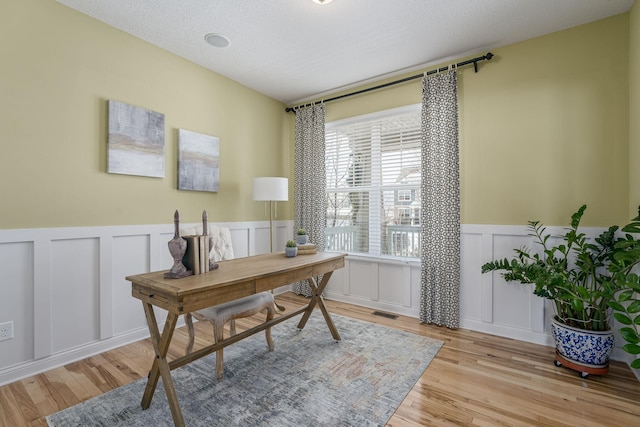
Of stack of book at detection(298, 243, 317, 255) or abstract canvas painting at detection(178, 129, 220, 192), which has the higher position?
abstract canvas painting at detection(178, 129, 220, 192)

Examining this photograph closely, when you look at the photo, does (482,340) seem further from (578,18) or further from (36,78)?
(36,78)

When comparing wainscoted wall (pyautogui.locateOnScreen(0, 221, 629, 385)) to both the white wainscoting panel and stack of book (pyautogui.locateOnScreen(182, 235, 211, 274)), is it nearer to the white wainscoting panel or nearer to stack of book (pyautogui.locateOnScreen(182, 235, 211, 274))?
the white wainscoting panel

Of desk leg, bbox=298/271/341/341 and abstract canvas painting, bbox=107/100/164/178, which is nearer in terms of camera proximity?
abstract canvas painting, bbox=107/100/164/178

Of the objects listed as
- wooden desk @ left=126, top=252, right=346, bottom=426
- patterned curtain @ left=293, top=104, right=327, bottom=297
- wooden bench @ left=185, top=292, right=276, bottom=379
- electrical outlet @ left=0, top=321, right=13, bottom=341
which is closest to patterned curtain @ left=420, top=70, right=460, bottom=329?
patterned curtain @ left=293, top=104, right=327, bottom=297

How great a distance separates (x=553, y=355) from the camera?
2365mm

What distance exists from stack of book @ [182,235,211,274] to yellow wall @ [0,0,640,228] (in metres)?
1.22

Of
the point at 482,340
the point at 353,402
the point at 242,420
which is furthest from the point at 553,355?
the point at 242,420

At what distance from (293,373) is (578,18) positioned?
142 inches

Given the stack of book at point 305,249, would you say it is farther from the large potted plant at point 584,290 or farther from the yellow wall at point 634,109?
the yellow wall at point 634,109

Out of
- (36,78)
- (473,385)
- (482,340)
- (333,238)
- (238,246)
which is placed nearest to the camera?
(473,385)

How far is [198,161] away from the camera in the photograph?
123 inches

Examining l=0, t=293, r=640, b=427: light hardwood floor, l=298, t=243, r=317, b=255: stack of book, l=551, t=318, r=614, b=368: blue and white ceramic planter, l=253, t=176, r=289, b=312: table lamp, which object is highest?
l=253, t=176, r=289, b=312: table lamp

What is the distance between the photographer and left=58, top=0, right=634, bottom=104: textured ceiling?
224cm

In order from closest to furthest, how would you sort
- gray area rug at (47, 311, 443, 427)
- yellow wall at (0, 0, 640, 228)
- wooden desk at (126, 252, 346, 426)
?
1. wooden desk at (126, 252, 346, 426)
2. gray area rug at (47, 311, 443, 427)
3. yellow wall at (0, 0, 640, 228)
